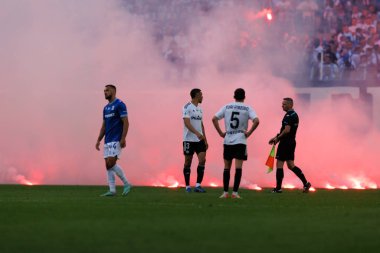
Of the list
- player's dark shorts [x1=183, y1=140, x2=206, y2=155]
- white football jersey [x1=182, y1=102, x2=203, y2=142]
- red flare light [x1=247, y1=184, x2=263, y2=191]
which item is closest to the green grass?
white football jersey [x1=182, y1=102, x2=203, y2=142]

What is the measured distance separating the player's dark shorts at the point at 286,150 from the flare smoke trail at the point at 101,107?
207 inches

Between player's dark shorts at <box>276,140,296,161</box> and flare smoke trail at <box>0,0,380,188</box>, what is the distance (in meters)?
5.26

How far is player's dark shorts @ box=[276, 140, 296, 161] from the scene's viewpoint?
2294 centimetres

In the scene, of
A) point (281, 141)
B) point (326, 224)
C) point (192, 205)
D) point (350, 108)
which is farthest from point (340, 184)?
point (326, 224)

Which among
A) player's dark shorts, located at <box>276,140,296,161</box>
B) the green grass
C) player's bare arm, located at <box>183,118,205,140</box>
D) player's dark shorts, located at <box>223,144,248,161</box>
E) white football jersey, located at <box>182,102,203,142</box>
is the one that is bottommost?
the green grass

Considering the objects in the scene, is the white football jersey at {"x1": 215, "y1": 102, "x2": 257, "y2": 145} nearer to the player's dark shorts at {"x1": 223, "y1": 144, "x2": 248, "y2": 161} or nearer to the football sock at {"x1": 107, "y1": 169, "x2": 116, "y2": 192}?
the player's dark shorts at {"x1": 223, "y1": 144, "x2": 248, "y2": 161}

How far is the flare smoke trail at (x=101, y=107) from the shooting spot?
28.6 m

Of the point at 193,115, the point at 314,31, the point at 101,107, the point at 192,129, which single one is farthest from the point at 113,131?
the point at 314,31

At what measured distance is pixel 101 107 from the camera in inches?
1152

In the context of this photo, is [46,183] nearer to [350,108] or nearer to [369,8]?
[350,108]

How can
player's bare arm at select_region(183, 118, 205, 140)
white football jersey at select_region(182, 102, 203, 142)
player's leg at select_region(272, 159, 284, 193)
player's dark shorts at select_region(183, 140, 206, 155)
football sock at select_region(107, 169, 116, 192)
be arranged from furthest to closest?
player's dark shorts at select_region(183, 140, 206, 155) → player's leg at select_region(272, 159, 284, 193) → white football jersey at select_region(182, 102, 203, 142) → player's bare arm at select_region(183, 118, 205, 140) → football sock at select_region(107, 169, 116, 192)

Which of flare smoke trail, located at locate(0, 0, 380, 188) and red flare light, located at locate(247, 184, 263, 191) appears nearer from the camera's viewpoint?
red flare light, located at locate(247, 184, 263, 191)

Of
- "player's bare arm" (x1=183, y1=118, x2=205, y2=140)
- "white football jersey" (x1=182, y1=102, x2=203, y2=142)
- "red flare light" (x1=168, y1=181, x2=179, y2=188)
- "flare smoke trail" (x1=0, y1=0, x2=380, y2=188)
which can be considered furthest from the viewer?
"flare smoke trail" (x1=0, y1=0, x2=380, y2=188)

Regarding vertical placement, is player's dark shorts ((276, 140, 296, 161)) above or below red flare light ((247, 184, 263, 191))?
above
